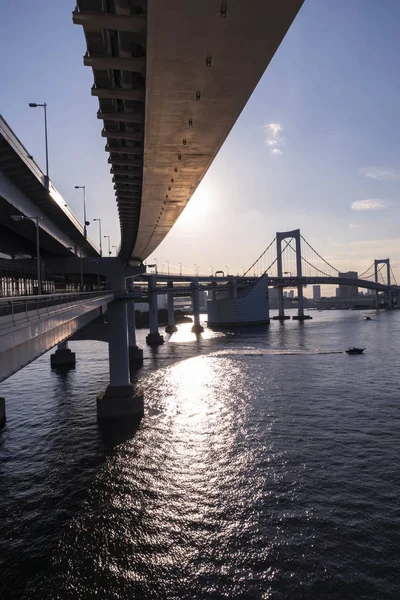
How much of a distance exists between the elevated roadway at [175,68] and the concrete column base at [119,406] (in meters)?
20.9

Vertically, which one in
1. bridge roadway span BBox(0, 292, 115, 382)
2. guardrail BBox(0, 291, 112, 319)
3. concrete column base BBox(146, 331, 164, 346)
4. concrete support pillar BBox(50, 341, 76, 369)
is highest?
guardrail BBox(0, 291, 112, 319)

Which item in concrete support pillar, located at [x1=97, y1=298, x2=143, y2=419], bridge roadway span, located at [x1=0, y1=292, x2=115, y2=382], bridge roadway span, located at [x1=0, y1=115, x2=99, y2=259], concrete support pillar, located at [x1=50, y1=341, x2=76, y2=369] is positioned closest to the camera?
bridge roadway span, located at [x1=0, y1=292, x2=115, y2=382]

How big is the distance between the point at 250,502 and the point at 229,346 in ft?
210

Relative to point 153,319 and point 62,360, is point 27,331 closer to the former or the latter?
point 62,360

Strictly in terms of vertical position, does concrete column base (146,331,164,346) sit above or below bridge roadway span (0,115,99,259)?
below

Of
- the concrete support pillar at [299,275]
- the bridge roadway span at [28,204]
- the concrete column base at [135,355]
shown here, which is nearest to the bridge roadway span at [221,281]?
the concrete support pillar at [299,275]

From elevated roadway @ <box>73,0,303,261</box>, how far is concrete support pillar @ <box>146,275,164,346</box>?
A: 76717mm

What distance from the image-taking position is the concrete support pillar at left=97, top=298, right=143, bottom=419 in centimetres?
3095

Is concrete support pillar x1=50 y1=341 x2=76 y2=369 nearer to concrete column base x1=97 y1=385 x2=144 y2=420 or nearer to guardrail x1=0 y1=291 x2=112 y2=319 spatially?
concrete column base x1=97 y1=385 x2=144 y2=420

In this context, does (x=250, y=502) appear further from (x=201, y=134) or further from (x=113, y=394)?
(x=113, y=394)

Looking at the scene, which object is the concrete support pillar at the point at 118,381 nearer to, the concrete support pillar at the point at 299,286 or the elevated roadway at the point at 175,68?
the elevated roadway at the point at 175,68

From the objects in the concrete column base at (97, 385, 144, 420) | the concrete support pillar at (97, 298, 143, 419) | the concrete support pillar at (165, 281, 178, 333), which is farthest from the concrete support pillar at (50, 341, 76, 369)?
the concrete support pillar at (165, 281, 178, 333)

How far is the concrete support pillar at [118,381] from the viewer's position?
30953 millimetres

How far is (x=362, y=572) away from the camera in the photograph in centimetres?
1271
